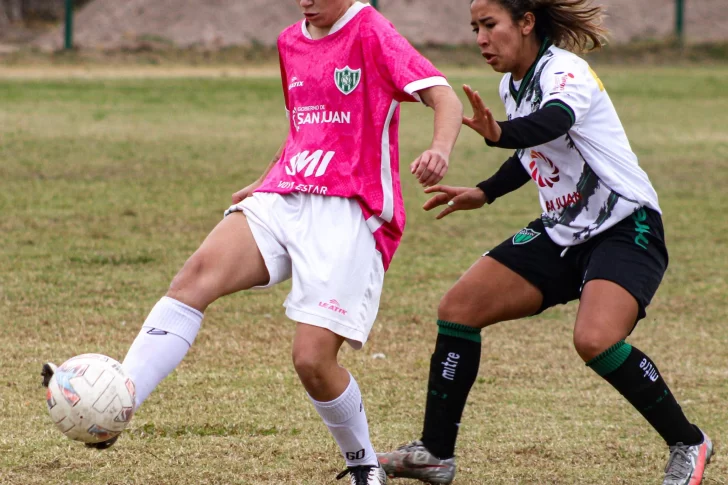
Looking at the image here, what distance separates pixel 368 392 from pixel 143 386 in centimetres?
178

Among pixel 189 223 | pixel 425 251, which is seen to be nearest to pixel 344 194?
pixel 425 251

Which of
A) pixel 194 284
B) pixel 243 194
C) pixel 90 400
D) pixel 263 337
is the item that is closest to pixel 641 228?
pixel 243 194

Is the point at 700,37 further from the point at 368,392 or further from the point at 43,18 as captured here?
the point at 368,392

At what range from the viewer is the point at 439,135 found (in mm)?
3525

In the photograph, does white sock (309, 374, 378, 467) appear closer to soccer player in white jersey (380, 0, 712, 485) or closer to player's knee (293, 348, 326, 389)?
player's knee (293, 348, 326, 389)

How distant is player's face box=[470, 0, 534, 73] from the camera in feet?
13.2

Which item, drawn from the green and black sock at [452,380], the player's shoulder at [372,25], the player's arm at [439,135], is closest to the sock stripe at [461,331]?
the green and black sock at [452,380]

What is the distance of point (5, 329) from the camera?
584 cm

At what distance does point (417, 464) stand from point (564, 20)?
169cm

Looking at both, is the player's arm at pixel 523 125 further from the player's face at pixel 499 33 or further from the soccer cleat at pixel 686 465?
the soccer cleat at pixel 686 465

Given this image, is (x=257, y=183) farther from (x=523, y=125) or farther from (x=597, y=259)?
(x=597, y=259)

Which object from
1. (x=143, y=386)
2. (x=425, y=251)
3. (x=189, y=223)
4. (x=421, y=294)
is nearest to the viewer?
(x=143, y=386)

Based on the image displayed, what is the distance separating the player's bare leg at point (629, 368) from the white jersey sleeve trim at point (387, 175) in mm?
718

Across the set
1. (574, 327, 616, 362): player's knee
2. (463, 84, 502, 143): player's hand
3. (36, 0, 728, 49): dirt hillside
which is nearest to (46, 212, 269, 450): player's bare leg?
(463, 84, 502, 143): player's hand
